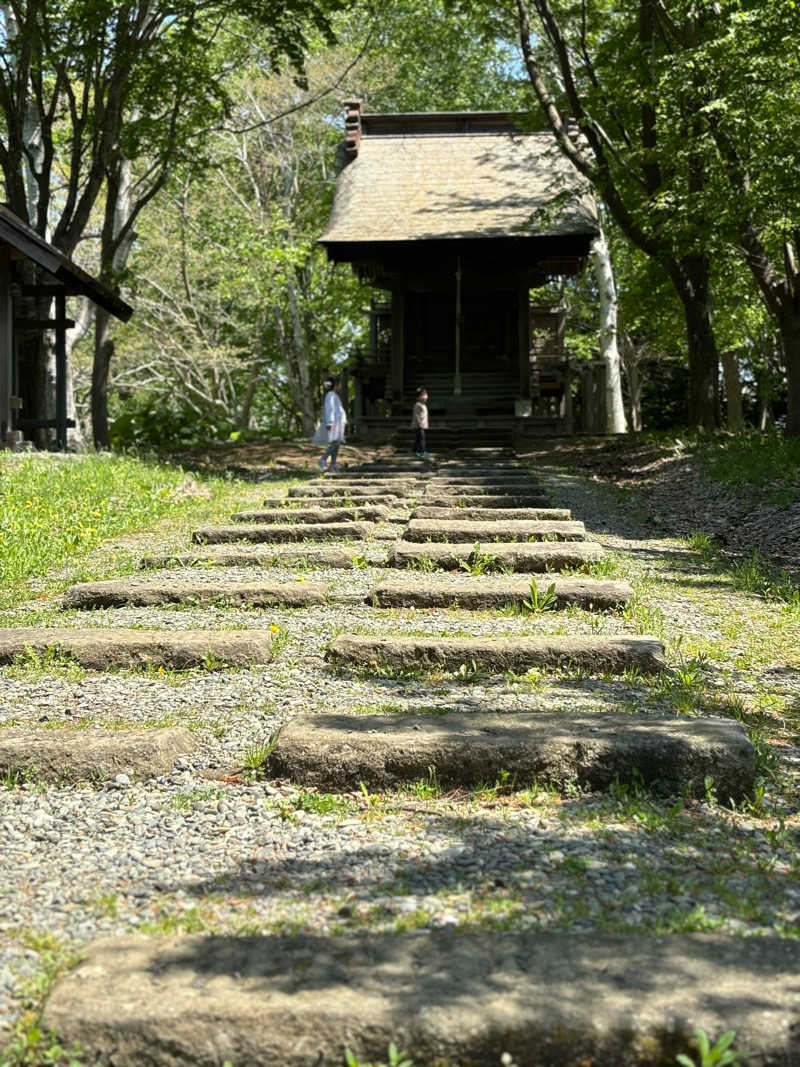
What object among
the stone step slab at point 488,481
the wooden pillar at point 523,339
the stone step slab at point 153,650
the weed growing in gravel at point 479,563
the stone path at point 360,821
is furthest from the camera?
the wooden pillar at point 523,339

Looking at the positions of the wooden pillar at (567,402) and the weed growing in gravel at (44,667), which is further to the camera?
the wooden pillar at (567,402)

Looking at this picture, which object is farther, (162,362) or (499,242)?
(162,362)

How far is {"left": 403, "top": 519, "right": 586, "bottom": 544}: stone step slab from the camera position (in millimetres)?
8242

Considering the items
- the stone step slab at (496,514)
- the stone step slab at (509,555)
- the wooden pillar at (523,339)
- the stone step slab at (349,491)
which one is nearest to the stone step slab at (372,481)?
the stone step slab at (349,491)

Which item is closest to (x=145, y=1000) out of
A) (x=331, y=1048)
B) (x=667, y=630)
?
(x=331, y=1048)

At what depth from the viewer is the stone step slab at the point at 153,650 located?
513 centimetres

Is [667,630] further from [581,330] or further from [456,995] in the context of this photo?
[581,330]

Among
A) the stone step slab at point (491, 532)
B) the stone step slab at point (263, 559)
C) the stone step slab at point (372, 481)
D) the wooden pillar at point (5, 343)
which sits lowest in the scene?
the stone step slab at point (263, 559)

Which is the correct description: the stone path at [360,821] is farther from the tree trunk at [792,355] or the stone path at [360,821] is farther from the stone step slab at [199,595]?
the tree trunk at [792,355]

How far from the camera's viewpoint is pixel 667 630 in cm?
585

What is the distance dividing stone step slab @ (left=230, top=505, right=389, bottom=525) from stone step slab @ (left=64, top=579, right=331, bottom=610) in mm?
3160

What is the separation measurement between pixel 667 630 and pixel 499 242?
54.4 feet

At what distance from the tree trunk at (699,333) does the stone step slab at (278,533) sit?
10402 millimetres

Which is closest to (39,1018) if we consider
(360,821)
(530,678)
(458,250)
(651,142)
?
(360,821)
